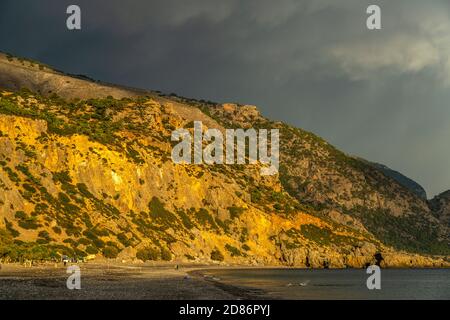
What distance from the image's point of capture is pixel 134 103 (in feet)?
641

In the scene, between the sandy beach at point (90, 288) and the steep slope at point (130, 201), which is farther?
the steep slope at point (130, 201)

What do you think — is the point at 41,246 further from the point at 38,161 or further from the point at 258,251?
the point at 258,251

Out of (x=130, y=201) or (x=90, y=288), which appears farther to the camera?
(x=130, y=201)

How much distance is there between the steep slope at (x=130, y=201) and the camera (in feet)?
340

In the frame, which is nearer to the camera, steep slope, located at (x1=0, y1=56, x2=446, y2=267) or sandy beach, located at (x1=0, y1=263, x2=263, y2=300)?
sandy beach, located at (x1=0, y1=263, x2=263, y2=300)

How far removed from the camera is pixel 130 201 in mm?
129500

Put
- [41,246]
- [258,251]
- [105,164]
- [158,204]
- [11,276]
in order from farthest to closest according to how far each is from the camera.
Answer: [258,251] → [158,204] → [105,164] → [41,246] → [11,276]

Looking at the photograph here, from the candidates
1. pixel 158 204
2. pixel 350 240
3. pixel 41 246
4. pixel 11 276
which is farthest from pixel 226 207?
pixel 11 276

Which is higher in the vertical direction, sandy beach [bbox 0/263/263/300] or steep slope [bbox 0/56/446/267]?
steep slope [bbox 0/56/446/267]

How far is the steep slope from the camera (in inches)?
4075

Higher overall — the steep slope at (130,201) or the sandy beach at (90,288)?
the steep slope at (130,201)

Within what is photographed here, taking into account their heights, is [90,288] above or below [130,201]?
below
